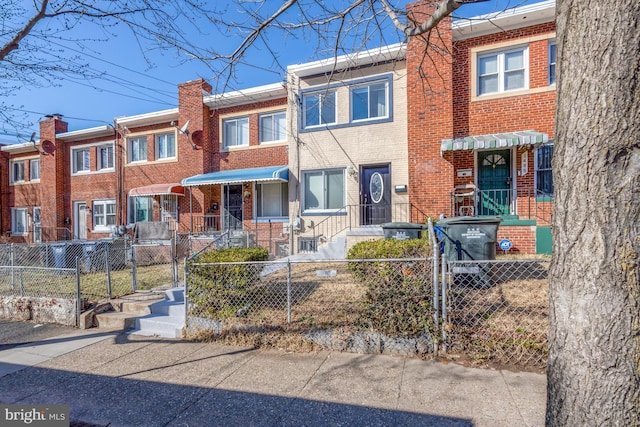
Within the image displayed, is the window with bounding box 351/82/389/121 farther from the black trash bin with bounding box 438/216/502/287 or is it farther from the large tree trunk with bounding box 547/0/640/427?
the large tree trunk with bounding box 547/0/640/427

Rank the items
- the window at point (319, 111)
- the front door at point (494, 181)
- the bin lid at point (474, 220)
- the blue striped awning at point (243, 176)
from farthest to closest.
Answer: the window at point (319, 111) < the blue striped awning at point (243, 176) < the front door at point (494, 181) < the bin lid at point (474, 220)

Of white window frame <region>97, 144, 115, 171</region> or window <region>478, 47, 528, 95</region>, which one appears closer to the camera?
window <region>478, 47, 528, 95</region>

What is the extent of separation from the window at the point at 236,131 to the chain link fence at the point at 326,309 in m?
9.28

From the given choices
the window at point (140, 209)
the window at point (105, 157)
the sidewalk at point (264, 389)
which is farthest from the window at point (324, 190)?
the window at point (105, 157)

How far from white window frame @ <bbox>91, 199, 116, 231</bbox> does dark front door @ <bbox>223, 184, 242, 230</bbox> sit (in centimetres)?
702

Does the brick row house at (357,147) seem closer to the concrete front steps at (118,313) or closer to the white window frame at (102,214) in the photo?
the white window frame at (102,214)

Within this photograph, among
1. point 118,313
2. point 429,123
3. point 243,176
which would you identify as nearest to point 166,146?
point 243,176

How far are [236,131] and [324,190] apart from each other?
16.5 ft

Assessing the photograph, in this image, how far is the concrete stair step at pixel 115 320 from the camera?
18.8 feet

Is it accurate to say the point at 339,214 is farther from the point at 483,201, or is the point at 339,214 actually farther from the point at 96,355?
the point at 96,355

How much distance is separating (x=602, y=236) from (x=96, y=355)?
5.87 meters

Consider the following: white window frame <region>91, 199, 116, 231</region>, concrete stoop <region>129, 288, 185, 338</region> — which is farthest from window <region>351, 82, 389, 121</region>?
white window frame <region>91, 199, 116, 231</region>

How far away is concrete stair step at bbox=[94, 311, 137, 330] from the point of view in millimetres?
5734

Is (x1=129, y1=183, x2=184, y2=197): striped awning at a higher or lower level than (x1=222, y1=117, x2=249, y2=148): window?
lower
